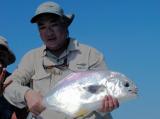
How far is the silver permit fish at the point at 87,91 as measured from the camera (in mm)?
6953

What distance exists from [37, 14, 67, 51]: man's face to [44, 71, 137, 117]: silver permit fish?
114 cm

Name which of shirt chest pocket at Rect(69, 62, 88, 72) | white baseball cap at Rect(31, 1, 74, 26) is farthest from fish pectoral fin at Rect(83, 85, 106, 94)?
white baseball cap at Rect(31, 1, 74, 26)

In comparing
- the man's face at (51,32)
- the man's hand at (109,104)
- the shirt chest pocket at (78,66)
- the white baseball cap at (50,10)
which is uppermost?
the white baseball cap at (50,10)

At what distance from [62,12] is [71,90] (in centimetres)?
187

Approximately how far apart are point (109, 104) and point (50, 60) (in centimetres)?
177

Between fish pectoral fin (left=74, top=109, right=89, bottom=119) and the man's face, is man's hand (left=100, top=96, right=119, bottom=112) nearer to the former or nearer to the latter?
fish pectoral fin (left=74, top=109, right=89, bottom=119)

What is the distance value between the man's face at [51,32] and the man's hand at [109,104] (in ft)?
5.34

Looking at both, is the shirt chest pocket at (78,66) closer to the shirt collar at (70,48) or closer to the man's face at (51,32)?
the shirt collar at (70,48)

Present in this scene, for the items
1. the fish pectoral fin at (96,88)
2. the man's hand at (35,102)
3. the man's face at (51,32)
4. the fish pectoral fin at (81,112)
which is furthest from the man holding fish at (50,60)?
the fish pectoral fin at (96,88)

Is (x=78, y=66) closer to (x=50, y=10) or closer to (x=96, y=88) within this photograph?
(x=50, y=10)

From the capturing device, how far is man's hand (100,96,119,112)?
6.90m

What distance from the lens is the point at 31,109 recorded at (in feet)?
24.0

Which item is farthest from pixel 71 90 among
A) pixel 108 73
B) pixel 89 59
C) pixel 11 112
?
pixel 11 112

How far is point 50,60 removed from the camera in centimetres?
825
